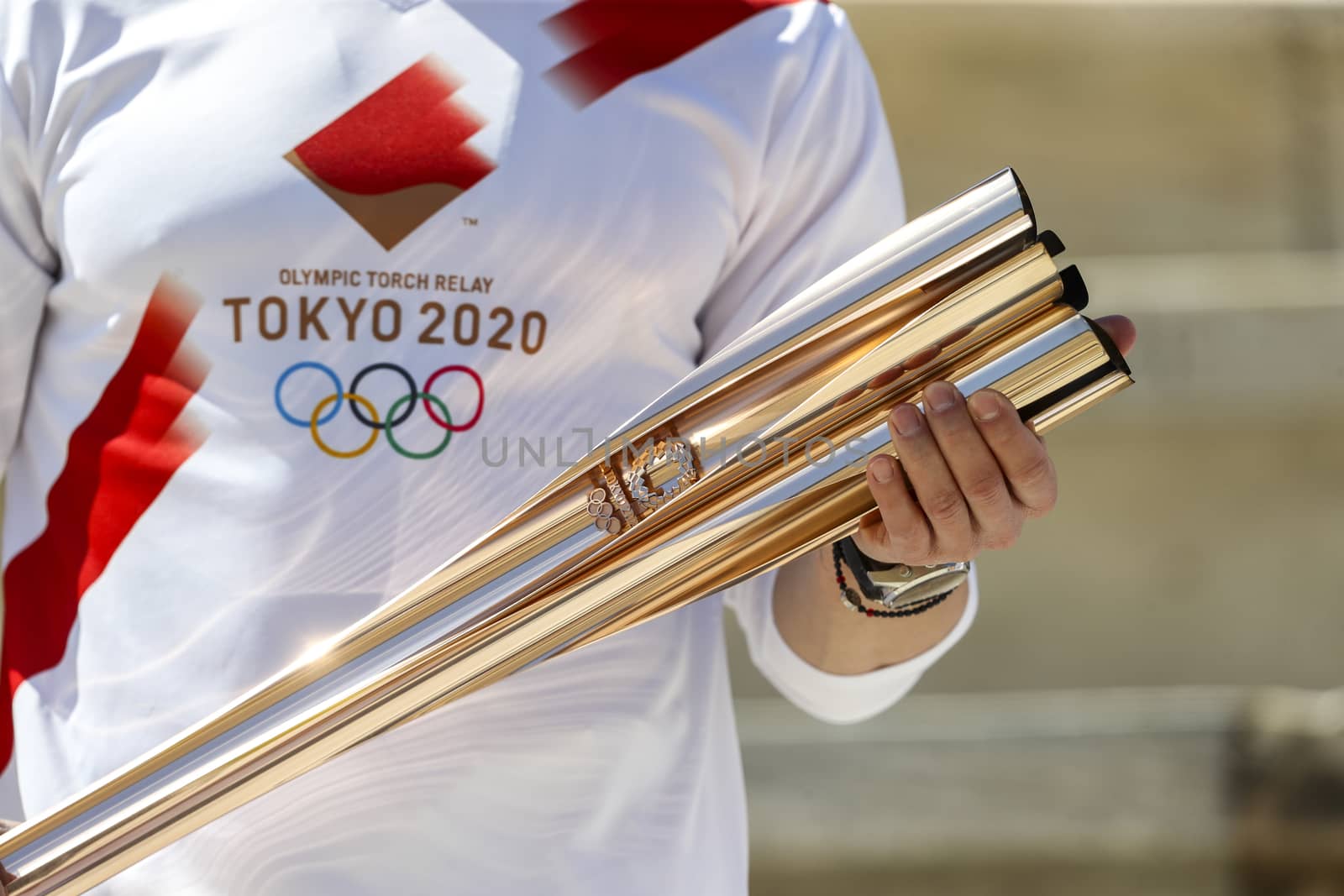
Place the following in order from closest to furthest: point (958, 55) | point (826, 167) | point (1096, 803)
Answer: point (826, 167)
point (1096, 803)
point (958, 55)

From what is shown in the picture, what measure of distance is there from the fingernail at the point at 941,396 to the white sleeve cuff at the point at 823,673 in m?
0.29

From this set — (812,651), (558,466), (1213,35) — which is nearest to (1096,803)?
(1213,35)

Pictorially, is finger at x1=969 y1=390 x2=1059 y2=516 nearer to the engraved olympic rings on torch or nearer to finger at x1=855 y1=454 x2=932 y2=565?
finger at x1=855 y1=454 x2=932 y2=565

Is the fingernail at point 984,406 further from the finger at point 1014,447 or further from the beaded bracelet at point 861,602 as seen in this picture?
the beaded bracelet at point 861,602

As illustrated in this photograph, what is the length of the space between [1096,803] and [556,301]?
1.93 meters

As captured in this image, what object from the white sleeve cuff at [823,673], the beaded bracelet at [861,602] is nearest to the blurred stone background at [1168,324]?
the white sleeve cuff at [823,673]

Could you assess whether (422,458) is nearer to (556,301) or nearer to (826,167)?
(556,301)

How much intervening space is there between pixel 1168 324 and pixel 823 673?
1847 mm

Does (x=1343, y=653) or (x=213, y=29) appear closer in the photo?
(x=213, y=29)

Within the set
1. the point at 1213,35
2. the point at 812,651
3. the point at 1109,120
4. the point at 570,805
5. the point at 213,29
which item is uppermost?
the point at 1213,35

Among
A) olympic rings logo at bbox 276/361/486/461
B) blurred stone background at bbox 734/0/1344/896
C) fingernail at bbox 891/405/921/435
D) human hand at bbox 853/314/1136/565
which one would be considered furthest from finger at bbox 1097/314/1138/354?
blurred stone background at bbox 734/0/1344/896

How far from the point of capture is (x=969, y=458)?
71 cm

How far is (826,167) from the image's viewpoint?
99cm

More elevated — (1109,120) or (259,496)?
(1109,120)
